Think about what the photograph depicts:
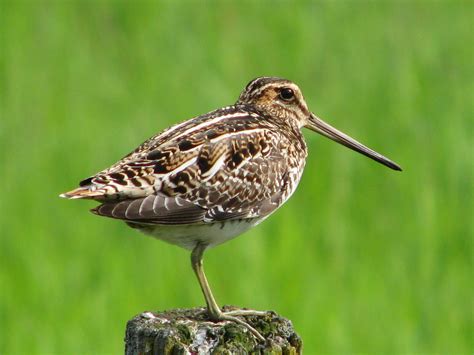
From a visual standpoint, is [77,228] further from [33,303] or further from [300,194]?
[300,194]

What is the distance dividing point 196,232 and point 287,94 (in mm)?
1475

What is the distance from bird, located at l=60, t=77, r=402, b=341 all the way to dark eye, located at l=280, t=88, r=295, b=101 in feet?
1.62

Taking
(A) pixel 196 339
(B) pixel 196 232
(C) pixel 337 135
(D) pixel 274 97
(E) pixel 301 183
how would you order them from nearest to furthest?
(A) pixel 196 339 → (B) pixel 196 232 → (D) pixel 274 97 → (C) pixel 337 135 → (E) pixel 301 183

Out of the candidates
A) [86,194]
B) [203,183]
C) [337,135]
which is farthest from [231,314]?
[337,135]

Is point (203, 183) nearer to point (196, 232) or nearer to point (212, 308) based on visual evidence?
point (196, 232)

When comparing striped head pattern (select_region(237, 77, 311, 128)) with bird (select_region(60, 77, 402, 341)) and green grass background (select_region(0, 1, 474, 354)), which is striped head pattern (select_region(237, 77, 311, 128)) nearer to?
bird (select_region(60, 77, 402, 341))

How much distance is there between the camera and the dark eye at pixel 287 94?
818 cm

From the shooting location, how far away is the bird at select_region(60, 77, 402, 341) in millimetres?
6758

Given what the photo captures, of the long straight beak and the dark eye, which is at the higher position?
the dark eye

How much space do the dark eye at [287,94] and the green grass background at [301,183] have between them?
3349 mm

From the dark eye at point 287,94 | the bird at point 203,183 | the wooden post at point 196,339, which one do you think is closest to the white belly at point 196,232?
the bird at point 203,183

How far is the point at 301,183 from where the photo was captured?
42.1ft

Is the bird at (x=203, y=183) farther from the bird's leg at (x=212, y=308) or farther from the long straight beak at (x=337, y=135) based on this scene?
the long straight beak at (x=337, y=135)

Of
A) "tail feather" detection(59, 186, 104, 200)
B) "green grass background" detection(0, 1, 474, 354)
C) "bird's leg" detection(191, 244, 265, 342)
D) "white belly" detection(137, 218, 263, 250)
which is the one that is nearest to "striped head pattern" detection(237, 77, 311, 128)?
"white belly" detection(137, 218, 263, 250)
